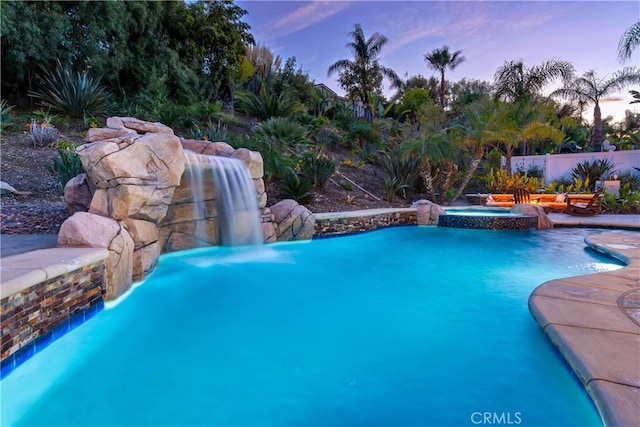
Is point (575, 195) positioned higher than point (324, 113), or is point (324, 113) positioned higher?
point (324, 113)

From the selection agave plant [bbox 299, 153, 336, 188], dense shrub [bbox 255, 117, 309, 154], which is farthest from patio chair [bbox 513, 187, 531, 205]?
dense shrub [bbox 255, 117, 309, 154]

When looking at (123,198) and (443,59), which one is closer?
(123,198)

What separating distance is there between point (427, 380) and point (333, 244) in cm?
527

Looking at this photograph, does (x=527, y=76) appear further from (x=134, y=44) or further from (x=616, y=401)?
(x=616, y=401)

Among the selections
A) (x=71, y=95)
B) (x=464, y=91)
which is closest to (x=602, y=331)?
(x=71, y=95)

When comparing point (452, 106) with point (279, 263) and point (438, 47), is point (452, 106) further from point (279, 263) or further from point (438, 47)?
point (279, 263)

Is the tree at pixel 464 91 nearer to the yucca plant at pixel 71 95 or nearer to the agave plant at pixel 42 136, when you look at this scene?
the yucca plant at pixel 71 95

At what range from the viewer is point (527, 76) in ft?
58.0

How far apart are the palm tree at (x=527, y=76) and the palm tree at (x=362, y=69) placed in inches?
345

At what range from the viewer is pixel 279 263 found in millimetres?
6043

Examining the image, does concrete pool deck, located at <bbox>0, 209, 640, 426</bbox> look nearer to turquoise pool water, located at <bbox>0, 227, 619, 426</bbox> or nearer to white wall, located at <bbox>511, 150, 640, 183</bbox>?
turquoise pool water, located at <bbox>0, 227, 619, 426</bbox>

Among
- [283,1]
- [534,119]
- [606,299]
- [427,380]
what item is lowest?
[427,380]

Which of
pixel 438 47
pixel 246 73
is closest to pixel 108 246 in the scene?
pixel 246 73

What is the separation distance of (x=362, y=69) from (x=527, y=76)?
37.0 ft
